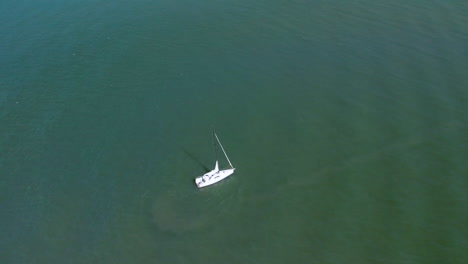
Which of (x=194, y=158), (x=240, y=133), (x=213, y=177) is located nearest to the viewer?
(x=213, y=177)

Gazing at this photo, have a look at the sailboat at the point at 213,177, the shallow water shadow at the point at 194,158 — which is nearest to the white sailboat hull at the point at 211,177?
the sailboat at the point at 213,177

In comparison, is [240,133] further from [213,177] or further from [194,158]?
[213,177]

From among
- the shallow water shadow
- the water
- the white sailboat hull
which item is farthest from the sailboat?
the shallow water shadow

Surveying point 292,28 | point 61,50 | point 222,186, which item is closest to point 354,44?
point 292,28

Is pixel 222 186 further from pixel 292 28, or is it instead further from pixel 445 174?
pixel 292 28

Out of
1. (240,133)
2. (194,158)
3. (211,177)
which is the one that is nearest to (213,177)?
(211,177)

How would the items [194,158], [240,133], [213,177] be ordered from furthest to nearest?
[240,133] → [194,158] → [213,177]
